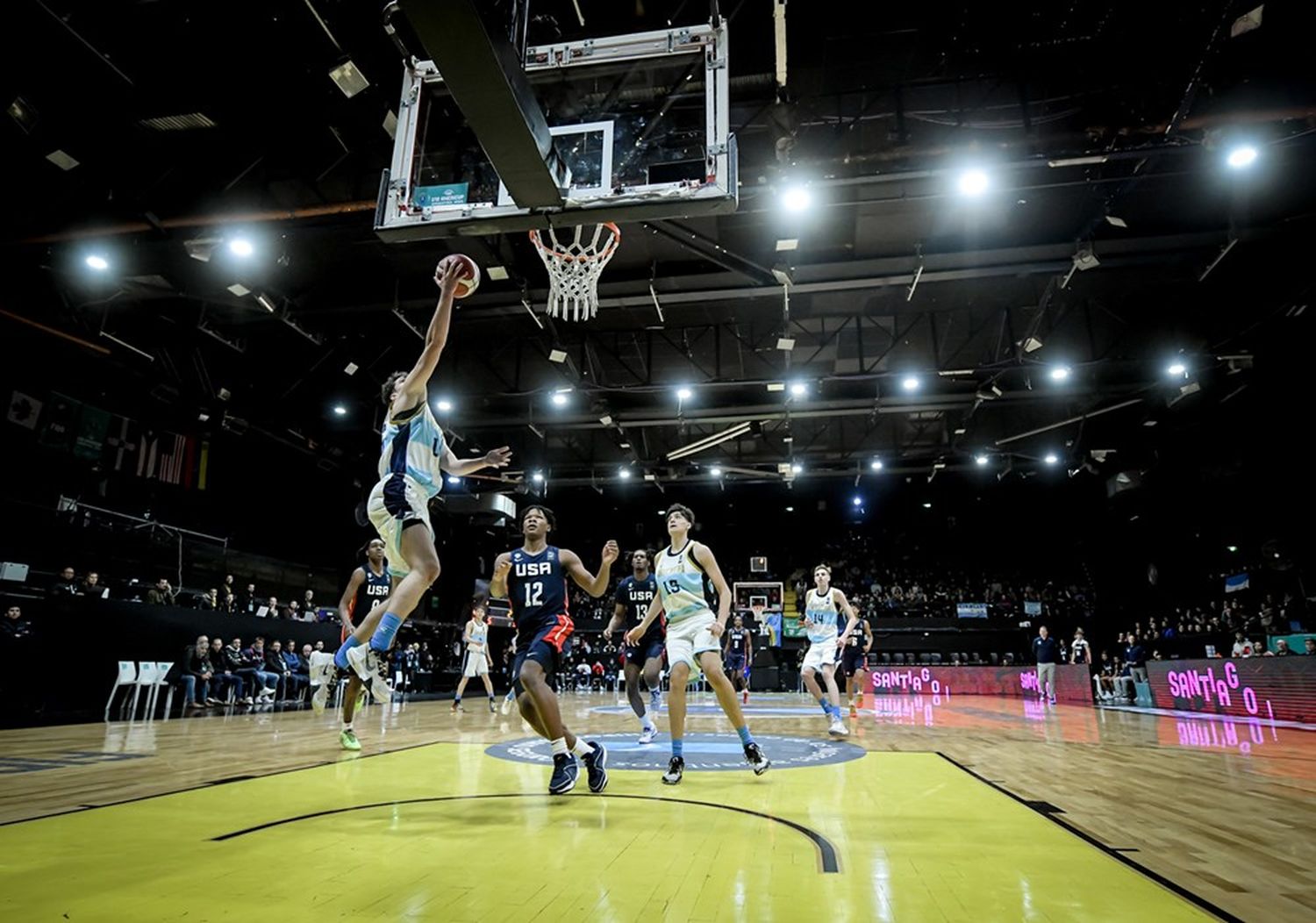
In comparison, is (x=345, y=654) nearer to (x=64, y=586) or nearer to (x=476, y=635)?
(x=476, y=635)

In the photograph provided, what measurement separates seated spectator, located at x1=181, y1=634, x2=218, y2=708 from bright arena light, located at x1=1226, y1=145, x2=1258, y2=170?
1764cm

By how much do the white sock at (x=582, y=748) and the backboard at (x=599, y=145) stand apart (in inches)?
170

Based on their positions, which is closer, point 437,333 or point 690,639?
point 437,333

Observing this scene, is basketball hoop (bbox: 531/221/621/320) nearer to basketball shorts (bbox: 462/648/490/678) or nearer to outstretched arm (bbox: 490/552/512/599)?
outstretched arm (bbox: 490/552/512/599)

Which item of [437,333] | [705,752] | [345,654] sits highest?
[437,333]

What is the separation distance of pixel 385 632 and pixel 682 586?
2.40 metres

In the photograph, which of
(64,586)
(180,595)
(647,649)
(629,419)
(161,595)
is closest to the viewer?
(647,649)

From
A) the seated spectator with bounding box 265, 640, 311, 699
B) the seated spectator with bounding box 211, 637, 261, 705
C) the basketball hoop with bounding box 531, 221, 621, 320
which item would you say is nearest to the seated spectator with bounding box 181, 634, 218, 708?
the seated spectator with bounding box 211, 637, 261, 705

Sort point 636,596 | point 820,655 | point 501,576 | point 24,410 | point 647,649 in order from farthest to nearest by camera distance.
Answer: point 24,410 → point 820,655 → point 636,596 → point 647,649 → point 501,576

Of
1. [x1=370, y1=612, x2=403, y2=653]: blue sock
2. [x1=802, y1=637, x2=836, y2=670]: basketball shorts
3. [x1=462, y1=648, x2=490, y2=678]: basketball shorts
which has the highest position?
[x1=370, y1=612, x2=403, y2=653]: blue sock

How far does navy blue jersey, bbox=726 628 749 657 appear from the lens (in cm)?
1655

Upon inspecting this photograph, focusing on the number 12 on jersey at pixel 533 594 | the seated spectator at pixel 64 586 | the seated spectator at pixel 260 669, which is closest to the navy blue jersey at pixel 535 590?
the number 12 on jersey at pixel 533 594

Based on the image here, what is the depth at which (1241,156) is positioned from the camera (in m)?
9.01

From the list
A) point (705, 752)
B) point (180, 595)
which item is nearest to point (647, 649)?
point (705, 752)
